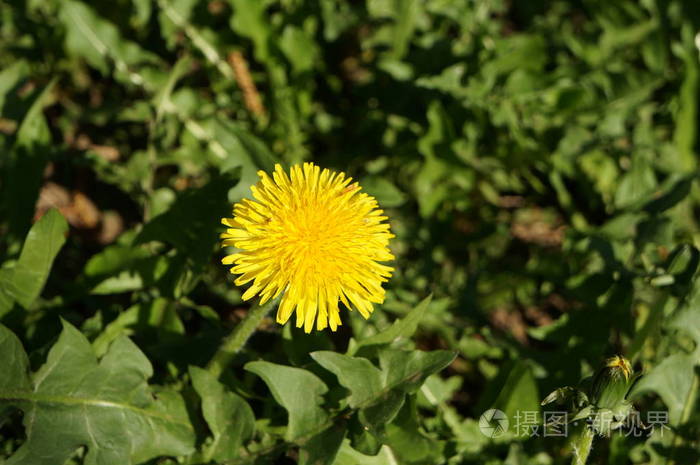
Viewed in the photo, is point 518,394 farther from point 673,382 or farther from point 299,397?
point 299,397

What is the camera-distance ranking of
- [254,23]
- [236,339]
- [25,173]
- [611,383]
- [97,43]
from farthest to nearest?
[254,23] < [97,43] < [25,173] < [236,339] < [611,383]

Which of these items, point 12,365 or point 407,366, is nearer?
point 12,365

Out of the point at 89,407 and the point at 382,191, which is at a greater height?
the point at 382,191

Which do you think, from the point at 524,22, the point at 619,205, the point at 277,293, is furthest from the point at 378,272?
the point at 524,22

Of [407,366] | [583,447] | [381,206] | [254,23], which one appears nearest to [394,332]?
[407,366]

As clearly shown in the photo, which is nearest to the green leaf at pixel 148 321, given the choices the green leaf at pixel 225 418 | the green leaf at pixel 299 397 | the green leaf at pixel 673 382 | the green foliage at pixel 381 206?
the green foliage at pixel 381 206

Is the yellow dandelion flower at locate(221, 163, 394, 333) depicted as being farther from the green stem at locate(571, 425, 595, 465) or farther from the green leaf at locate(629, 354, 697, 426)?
the green leaf at locate(629, 354, 697, 426)

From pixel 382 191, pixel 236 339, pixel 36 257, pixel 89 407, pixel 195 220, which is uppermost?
pixel 382 191
